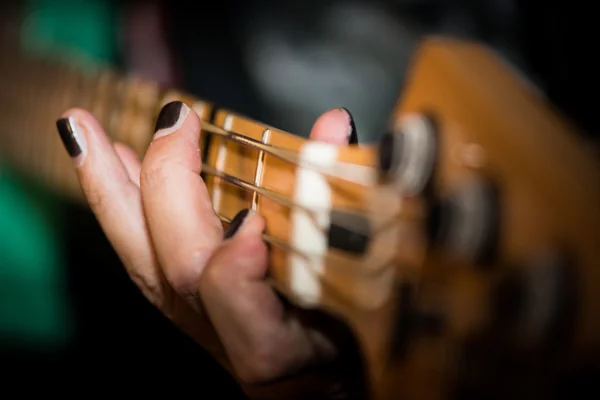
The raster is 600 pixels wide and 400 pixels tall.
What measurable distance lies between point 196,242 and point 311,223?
90mm

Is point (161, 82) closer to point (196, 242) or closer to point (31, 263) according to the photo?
point (31, 263)

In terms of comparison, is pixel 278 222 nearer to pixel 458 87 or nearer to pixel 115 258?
pixel 458 87

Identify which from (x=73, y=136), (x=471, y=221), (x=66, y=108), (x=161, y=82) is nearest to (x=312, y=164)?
(x=471, y=221)

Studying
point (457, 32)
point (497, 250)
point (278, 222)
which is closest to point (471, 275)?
point (497, 250)

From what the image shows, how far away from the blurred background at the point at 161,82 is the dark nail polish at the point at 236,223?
19.3 inches

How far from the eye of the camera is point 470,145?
0.30 meters

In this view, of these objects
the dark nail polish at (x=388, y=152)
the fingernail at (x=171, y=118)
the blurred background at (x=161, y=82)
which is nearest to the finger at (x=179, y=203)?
the fingernail at (x=171, y=118)

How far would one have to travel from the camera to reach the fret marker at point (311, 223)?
1.24 feet

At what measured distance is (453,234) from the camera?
291 millimetres

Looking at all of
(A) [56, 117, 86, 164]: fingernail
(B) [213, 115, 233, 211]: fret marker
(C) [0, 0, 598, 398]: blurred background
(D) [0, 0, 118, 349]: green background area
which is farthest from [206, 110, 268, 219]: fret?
(D) [0, 0, 118, 349]: green background area

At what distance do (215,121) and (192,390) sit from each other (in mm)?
585

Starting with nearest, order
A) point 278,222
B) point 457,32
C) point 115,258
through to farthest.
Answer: point 278,222, point 457,32, point 115,258

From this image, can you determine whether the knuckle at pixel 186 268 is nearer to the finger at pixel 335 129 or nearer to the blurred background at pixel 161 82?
the finger at pixel 335 129

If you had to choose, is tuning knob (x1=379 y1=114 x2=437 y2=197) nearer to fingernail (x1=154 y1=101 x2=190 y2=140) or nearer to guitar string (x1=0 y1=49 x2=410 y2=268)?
guitar string (x1=0 y1=49 x2=410 y2=268)
